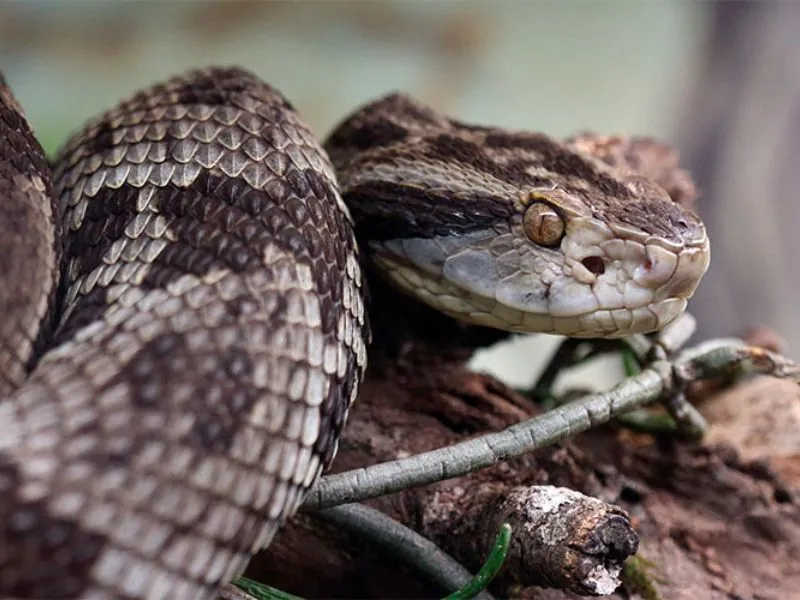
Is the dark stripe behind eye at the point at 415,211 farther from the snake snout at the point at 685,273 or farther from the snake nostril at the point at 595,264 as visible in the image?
the snake snout at the point at 685,273

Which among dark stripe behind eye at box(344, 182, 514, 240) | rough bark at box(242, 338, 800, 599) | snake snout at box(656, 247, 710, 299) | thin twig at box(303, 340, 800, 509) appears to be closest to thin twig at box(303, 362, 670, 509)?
thin twig at box(303, 340, 800, 509)

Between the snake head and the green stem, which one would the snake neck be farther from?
the green stem

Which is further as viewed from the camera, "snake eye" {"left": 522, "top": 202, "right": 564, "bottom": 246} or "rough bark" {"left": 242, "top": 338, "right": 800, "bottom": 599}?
"rough bark" {"left": 242, "top": 338, "right": 800, "bottom": 599}

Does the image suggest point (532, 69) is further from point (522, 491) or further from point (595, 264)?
point (522, 491)

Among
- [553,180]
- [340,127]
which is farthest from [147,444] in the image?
[340,127]

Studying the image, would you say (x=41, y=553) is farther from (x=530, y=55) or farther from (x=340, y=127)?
(x=530, y=55)

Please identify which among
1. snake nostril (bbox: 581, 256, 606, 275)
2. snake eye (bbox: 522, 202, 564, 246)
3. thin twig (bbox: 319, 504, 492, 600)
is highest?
snake eye (bbox: 522, 202, 564, 246)
